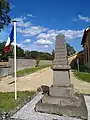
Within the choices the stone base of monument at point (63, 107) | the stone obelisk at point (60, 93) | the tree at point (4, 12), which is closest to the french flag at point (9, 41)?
the stone obelisk at point (60, 93)

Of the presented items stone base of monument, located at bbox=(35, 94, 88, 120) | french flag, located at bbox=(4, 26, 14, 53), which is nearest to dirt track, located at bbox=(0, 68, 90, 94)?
french flag, located at bbox=(4, 26, 14, 53)

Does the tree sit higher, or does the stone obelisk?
the tree

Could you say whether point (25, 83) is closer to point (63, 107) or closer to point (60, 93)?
point (60, 93)

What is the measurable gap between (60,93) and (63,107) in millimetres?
944

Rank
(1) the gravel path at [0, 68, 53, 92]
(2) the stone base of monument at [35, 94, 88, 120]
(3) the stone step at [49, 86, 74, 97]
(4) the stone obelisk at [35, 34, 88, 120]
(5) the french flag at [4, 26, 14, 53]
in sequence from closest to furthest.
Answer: (2) the stone base of monument at [35, 94, 88, 120] < (4) the stone obelisk at [35, 34, 88, 120] < (3) the stone step at [49, 86, 74, 97] < (5) the french flag at [4, 26, 14, 53] < (1) the gravel path at [0, 68, 53, 92]

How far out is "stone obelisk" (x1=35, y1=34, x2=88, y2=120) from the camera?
26.2ft

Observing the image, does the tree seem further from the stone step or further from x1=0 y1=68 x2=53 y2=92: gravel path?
the stone step

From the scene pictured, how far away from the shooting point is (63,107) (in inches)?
305

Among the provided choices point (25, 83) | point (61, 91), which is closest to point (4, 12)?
point (25, 83)

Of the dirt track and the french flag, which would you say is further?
the dirt track

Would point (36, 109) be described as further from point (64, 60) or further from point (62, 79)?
point (64, 60)

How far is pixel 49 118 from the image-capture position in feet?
24.4

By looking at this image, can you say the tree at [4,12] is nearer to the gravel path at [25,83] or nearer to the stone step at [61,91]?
the gravel path at [25,83]

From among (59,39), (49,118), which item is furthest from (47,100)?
(59,39)
